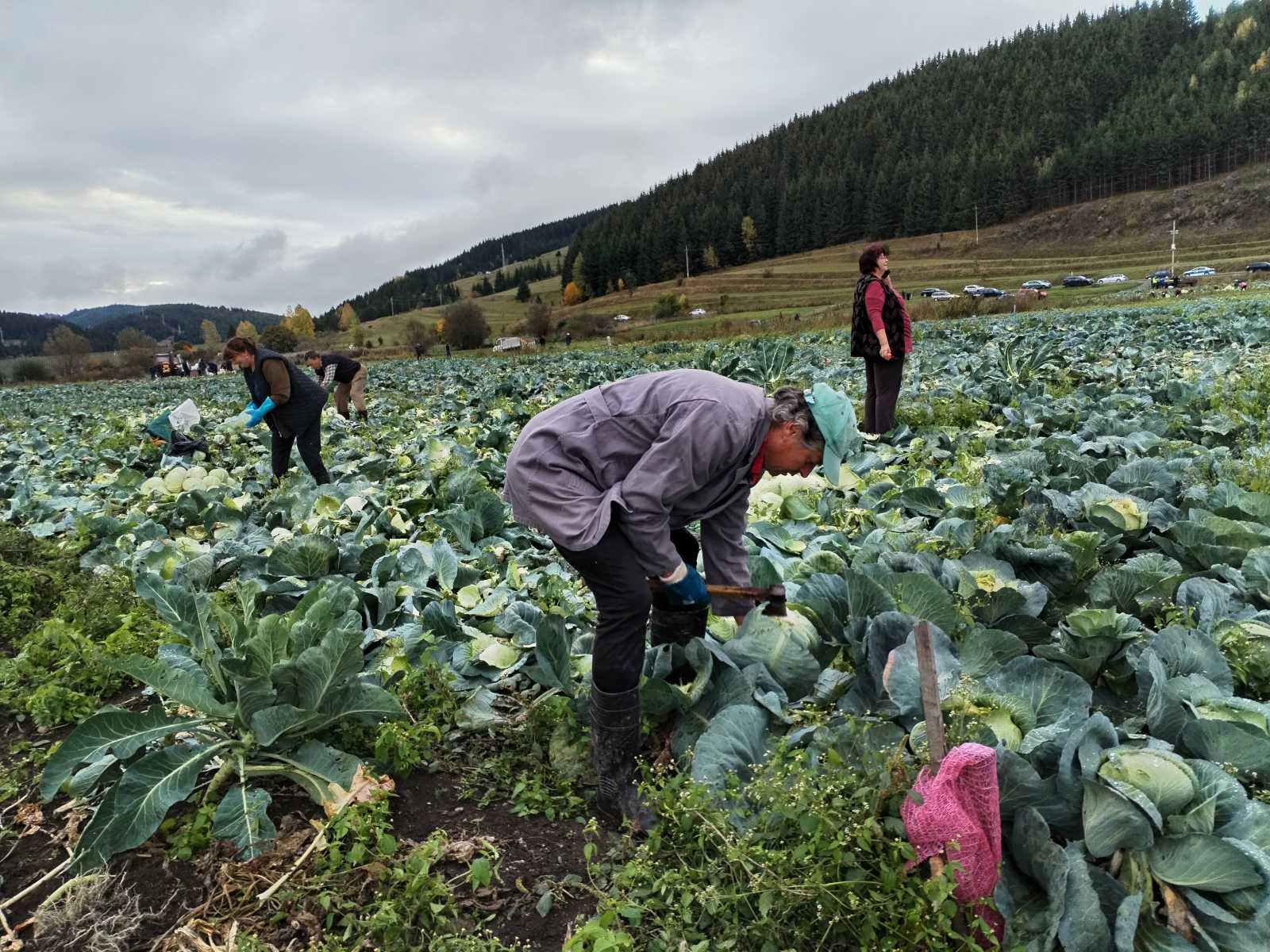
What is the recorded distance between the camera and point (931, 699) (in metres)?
2.01

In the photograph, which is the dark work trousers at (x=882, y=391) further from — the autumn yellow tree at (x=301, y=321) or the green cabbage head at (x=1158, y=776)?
the autumn yellow tree at (x=301, y=321)

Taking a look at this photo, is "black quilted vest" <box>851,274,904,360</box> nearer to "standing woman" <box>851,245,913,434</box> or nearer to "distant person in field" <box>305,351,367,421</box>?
"standing woman" <box>851,245,913,434</box>

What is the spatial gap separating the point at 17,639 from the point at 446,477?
301cm

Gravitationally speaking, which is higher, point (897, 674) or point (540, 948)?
point (897, 674)

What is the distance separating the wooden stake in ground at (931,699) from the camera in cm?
197

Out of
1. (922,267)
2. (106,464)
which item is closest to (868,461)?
(106,464)

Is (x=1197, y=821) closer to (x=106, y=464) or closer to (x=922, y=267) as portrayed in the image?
(x=106, y=464)

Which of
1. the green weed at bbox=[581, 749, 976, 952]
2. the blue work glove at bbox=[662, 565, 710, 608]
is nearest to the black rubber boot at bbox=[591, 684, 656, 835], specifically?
the green weed at bbox=[581, 749, 976, 952]

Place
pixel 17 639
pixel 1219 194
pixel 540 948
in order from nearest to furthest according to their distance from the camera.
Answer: pixel 540 948, pixel 17 639, pixel 1219 194

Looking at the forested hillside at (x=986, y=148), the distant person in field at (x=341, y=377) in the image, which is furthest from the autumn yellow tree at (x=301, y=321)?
the distant person in field at (x=341, y=377)

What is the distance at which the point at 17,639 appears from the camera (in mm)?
4871

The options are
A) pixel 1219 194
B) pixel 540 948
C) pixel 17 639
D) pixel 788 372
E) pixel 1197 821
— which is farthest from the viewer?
pixel 1219 194

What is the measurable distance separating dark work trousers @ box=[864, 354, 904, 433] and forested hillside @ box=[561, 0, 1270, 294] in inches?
3904

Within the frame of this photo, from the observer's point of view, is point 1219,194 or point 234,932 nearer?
point 234,932
